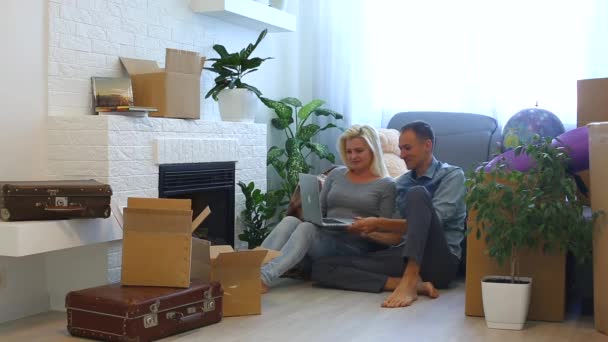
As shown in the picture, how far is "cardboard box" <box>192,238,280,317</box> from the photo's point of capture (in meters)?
3.44

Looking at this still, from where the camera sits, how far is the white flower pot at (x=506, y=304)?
3215mm

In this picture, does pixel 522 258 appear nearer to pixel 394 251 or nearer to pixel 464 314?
pixel 464 314

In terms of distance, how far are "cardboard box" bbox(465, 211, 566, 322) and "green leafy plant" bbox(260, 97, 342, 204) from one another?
76.2 inches

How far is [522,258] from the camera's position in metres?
3.40

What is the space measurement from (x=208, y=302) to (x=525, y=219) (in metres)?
1.34

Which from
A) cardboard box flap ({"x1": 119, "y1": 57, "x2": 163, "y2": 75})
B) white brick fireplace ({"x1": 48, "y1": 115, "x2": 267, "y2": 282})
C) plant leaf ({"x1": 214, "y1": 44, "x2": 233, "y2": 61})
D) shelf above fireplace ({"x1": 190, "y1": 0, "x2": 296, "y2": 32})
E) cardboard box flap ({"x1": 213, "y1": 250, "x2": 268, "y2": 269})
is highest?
shelf above fireplace ({"x1": 190, "y1": 0, "x2": 296, "y2": 32})

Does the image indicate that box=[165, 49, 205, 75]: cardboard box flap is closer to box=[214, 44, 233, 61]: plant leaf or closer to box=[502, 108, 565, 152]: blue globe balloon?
box=[214, 44, 233, 61]: plant leaf

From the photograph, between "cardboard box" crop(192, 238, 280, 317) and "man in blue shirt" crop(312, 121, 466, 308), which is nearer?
"cardboard box" crop(192, 238, 280, 317)

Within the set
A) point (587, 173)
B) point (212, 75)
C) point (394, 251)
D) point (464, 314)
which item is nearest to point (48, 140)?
point (212, 75)

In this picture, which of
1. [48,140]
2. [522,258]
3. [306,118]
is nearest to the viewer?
[522,258]

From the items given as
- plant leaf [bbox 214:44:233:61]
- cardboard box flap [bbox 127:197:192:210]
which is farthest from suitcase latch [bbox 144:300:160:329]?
plant leaf [bbox 214:44:233:61]

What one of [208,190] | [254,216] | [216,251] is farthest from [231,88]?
[216,251]

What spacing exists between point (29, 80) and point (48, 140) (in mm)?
287

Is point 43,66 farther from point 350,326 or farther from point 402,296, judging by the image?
point 402,296
